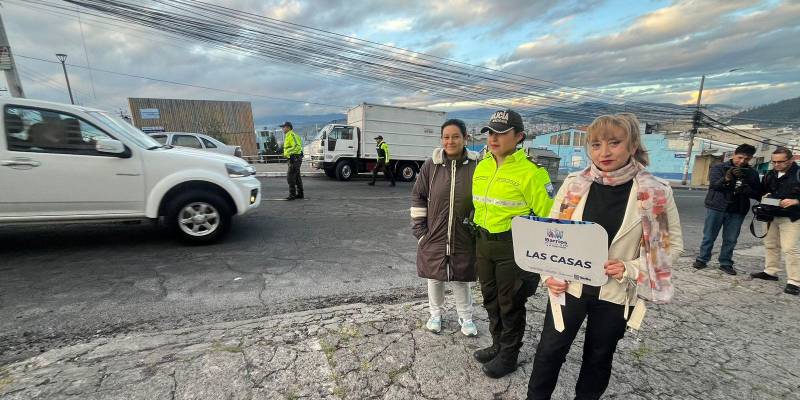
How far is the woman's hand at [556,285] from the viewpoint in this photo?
5.50ft

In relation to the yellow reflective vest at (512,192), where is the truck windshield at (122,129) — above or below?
above

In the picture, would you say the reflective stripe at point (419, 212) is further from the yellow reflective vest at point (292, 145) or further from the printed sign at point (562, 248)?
the yellow reflective vest at point (292, 145)

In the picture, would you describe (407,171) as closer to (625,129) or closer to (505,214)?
(505,214)

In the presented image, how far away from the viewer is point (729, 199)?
4352 mm

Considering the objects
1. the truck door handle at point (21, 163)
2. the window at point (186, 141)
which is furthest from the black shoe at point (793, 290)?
the window at point (186, 141)

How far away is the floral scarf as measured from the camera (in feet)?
4.90

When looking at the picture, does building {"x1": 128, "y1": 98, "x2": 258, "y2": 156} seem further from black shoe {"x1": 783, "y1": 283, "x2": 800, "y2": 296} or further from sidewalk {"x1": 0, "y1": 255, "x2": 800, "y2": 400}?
black shoe {"x1": 783, "y1": 283, "x2": 800, "y2": 296}

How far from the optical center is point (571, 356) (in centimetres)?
244

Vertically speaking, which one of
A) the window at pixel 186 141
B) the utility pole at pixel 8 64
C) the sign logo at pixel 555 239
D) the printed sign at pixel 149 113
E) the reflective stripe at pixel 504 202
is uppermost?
the printed sign at pixel 149 113

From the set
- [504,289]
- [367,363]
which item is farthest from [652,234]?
[367,363]

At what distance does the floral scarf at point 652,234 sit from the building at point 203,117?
46023 millimetres

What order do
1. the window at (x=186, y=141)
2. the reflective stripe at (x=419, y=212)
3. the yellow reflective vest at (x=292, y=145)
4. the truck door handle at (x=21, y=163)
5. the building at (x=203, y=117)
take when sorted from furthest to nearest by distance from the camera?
1. the building at (x=203, y=117)
2. the window at (x=186, y=141)
3. the yellow reflective vest at (x=292, y=145)
4. the truck door handle at (x=21, y=163)
5. the reflective stripe at (x=419, y=212)

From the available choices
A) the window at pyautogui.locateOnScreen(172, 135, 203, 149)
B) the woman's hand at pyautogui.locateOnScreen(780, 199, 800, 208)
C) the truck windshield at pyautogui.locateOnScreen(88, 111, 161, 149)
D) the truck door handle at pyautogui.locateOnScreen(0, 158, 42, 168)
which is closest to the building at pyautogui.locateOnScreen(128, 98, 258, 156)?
the window at pyautogui.locateOnScreen(172, 135, 203, 149)

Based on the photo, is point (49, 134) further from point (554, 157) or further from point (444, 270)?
point (554, 157)
